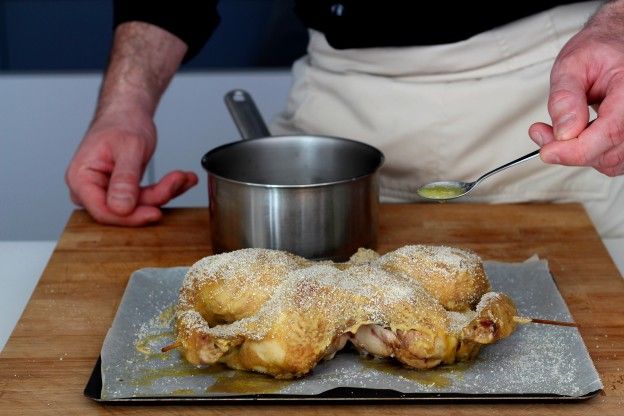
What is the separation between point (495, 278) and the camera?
1.30 meters

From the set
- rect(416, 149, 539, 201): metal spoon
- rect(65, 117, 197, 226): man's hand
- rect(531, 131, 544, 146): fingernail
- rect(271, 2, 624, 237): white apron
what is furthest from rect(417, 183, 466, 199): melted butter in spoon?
rect(65, 117, 197, 226): man's hand

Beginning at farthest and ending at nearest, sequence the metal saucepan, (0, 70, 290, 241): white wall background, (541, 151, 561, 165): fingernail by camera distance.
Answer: (0, 70, 290, 241): white wall background → the metal saucepan → (541, 151, 561, 165): fingernail

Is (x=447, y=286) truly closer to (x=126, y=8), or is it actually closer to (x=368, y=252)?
(x=368, y=252)

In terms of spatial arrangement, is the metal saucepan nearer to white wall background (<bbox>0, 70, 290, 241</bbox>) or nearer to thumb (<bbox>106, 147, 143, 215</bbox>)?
thumb (<bbox>106, 147, 143, 215</bbox>)

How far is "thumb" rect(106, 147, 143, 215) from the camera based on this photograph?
1.50m

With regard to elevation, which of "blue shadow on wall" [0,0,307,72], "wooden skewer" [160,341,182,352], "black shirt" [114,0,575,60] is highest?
"black shirt" [114,0,575,60]

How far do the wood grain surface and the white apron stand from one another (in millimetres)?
67

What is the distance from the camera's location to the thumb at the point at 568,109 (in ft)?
3.60

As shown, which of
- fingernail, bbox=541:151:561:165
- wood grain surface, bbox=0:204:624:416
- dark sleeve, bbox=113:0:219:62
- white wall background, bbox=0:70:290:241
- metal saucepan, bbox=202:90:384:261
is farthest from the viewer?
white wall background, bbox=0:70:290:241

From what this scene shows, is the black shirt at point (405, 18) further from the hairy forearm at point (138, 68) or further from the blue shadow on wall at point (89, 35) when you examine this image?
the blue shadow on wall at point (89, 35)

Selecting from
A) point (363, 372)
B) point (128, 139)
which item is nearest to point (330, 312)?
point (363, 372)

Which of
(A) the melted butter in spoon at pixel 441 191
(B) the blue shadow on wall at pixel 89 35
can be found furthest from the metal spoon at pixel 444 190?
(B) the blue shadow on wall at pixel 89 35

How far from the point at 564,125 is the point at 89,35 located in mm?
1746

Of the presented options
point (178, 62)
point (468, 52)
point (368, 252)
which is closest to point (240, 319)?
point (368, 252)
